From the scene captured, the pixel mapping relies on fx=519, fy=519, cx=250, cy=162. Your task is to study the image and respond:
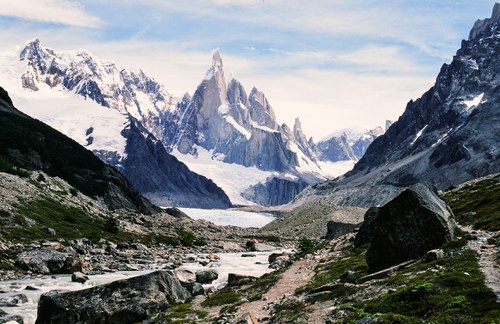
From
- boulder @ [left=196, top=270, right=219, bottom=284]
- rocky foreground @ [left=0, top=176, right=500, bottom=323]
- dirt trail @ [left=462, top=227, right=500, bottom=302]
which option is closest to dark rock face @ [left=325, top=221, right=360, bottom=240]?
boulder @ [left=196, top=270, right=219, bottom=284]

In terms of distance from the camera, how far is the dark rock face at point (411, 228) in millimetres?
34594

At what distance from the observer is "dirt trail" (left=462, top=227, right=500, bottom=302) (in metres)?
24.1

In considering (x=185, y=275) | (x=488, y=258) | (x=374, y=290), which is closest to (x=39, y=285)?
(x=185, y=275)

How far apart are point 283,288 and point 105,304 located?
13.9 metres

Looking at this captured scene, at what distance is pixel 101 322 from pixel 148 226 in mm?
130559

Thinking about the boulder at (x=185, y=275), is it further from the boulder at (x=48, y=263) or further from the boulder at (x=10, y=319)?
the boulder at (x=10, y=319)

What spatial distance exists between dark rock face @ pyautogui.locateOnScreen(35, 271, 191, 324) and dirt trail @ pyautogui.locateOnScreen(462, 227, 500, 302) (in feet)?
72.2

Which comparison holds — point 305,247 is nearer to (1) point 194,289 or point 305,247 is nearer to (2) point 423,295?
(1) point 194,289

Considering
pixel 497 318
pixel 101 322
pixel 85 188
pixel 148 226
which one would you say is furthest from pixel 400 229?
pixel 85 188

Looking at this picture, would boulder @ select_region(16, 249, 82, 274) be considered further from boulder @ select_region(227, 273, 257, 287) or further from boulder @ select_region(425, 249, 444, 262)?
boulder @ select_region(425, 249, 444, 262)

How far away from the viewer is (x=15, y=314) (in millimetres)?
40938

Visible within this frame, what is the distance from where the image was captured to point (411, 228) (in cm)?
3488

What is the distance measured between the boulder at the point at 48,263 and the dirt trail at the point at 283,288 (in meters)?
28.7

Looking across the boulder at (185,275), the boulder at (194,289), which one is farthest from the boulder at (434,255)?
the boulder at (185,275)
